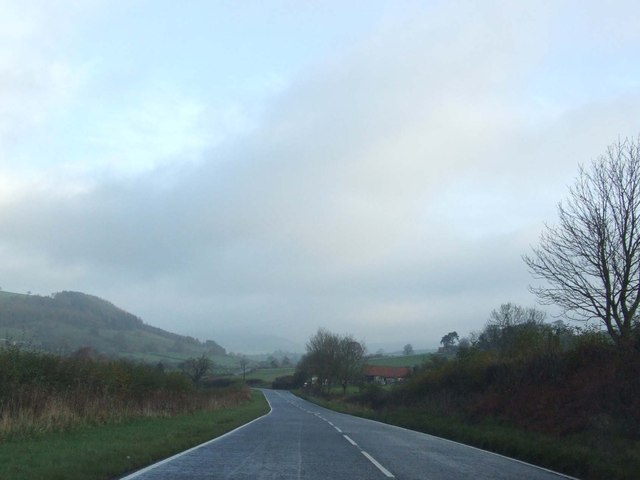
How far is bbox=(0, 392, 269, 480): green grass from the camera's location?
1060 cm

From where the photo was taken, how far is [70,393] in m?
22.3

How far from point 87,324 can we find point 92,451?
101 m

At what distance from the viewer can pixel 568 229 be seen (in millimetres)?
23375

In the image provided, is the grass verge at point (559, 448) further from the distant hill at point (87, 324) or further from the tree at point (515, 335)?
the distant hill at point (87, 324)

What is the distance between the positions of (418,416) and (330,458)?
67.1 feet

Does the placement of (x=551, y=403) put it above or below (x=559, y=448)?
above

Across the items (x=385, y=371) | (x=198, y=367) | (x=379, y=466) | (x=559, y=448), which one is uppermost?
(x=385, y=371)

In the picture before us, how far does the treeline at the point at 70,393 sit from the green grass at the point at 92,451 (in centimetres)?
74

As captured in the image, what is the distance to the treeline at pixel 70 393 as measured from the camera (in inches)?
715

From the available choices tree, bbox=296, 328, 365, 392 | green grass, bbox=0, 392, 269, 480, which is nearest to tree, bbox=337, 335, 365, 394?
tree, bbox=296, 328, 365, 392

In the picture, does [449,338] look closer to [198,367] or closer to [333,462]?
[198,367]

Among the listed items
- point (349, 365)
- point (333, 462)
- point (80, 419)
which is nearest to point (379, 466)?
point (333, 462)

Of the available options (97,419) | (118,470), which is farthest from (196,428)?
(118,470)

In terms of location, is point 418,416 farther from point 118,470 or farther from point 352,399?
point 352,399
